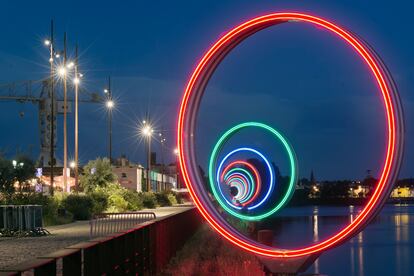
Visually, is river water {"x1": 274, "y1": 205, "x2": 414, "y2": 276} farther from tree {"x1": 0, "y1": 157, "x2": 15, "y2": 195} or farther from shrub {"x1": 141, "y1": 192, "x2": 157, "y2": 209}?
tree {"x1": 0, "y1": 157, "x2": 15, "y2": 195}

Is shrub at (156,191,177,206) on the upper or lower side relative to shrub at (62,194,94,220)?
lower

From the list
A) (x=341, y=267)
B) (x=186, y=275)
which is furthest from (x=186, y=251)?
(x=341, y=267)

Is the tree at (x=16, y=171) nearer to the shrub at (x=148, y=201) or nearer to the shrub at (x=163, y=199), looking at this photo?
the shrub at (x=148, y=201)

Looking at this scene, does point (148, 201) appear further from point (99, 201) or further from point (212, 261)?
point (212, 261)

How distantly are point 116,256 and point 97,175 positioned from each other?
Answer: 58.3 m

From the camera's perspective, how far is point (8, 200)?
116ft

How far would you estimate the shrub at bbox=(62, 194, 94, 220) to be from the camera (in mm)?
44562

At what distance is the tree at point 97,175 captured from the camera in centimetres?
6831

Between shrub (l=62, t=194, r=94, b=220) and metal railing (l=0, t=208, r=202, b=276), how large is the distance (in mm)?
24154

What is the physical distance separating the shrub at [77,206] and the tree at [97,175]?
72.1 ft

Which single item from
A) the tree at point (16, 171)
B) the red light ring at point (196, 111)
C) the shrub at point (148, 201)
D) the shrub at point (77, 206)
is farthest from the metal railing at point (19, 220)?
the shrub at point (148, 201)

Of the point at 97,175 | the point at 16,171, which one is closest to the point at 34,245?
the point at 97,175

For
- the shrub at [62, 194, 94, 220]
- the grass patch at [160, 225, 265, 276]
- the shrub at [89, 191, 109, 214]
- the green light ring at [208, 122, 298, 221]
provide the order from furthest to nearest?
the shrub at [89, 191, 109, 214] < the shrub at [62, 194, 94, 220] < the green light ring at [208, 122, 298, 221] < the grass patch at [160, 225, 265, 276]

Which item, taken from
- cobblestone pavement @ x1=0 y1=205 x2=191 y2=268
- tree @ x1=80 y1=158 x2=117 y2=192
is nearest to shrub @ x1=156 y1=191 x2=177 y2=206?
tree @ x1=80 y1=158 x2=117 y2=192
